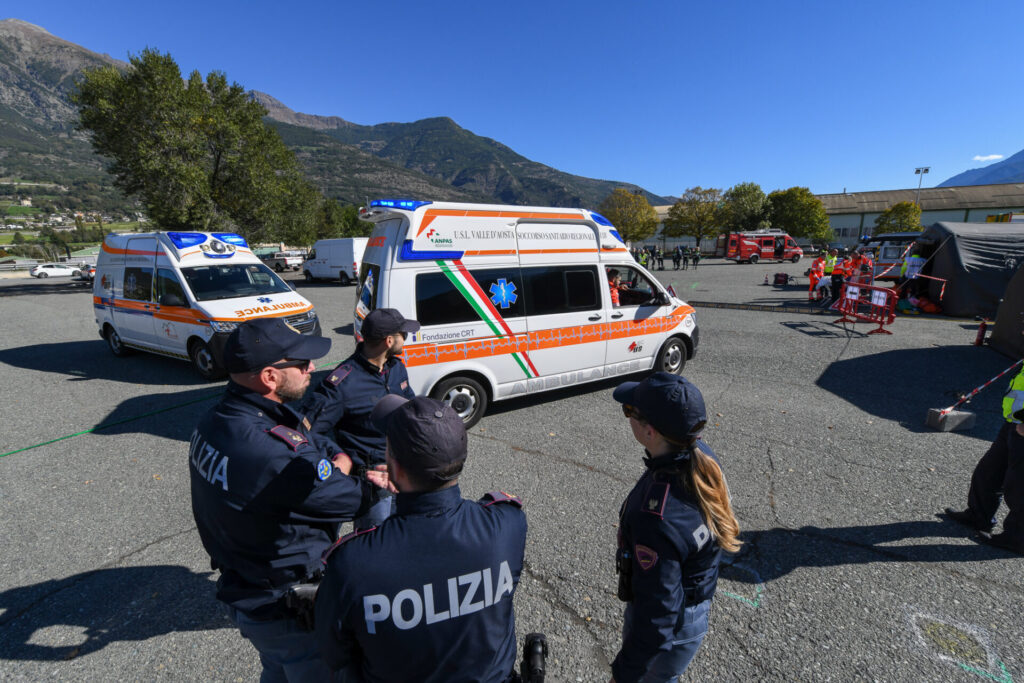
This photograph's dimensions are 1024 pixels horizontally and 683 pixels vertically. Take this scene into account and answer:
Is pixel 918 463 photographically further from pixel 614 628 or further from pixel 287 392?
pixel 287 392

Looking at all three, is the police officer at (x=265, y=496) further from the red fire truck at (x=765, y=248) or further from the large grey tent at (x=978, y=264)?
the red fire truck at (x=765, y=248)

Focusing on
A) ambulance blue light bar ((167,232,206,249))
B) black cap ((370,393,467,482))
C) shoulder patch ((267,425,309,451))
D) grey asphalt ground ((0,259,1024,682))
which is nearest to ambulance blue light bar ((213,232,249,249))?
ambulance blue light bar ((167,232,206,249))

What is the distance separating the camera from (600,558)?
3.35m

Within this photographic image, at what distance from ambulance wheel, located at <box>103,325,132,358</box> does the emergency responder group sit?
10.2 metres

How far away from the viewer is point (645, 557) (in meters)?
1.60

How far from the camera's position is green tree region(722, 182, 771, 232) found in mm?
55750

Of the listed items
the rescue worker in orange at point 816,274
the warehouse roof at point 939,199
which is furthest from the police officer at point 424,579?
the warehouse roof at point 939,199

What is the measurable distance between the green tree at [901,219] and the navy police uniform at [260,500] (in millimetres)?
71403

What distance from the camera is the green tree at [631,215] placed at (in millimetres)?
66250

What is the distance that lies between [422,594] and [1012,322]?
11660 mm

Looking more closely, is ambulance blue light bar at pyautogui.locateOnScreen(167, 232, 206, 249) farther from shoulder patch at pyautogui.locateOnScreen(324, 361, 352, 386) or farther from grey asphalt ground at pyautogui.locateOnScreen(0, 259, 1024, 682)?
shoulder patch at pyautogui.locateOnScreen(324, 361, 352, 386)

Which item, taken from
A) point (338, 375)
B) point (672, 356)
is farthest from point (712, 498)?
point (672, 356)

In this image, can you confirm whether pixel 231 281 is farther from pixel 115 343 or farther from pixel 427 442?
pixel 427 442

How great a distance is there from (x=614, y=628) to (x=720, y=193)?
64998 millimetres
